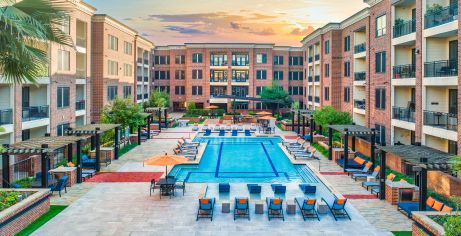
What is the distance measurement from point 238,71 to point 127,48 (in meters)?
26.3

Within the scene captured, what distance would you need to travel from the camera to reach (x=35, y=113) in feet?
99.6

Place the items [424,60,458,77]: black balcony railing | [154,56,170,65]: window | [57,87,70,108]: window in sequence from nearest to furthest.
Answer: [424,60,458,77]: black balcony railing < [57,87,70,108]: window < [154,56,170,65]: window

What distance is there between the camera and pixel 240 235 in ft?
49.8

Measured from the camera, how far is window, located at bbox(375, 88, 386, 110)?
110 ft

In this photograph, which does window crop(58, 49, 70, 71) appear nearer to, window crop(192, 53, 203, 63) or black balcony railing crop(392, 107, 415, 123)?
black balcony railing crop(392, 107, 415, 123)

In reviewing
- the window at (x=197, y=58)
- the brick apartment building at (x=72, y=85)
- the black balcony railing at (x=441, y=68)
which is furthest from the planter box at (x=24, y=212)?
the window at (x=197, y=58)

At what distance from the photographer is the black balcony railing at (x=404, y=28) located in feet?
93.3

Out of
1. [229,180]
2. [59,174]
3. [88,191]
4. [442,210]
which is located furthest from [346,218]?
[59,174]

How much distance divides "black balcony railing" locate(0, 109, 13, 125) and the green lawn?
384 inches

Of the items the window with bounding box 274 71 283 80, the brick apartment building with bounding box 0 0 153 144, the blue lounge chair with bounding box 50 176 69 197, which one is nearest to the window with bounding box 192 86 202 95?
the window with bounding box 274 71 283 80

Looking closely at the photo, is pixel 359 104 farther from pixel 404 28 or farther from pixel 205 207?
pixel 205 207

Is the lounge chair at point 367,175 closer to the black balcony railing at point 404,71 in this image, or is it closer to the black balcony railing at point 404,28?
the black balcony railing at point 404,71

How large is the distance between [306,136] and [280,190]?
21.3 m

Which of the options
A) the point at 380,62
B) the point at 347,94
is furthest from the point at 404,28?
the point at 347,94
